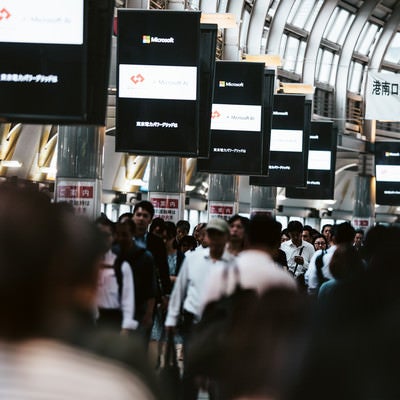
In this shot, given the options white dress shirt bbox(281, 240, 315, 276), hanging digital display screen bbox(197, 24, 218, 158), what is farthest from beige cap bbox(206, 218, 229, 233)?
hanging digital display screen bbox(197, 24, 218, 158)

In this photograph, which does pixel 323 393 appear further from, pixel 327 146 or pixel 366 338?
pixel 327 146

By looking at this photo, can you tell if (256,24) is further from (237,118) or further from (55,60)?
(55,60)

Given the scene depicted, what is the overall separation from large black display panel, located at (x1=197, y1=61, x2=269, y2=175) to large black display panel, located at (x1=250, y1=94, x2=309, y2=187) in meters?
5.27

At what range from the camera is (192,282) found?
Result: 29.4 feet

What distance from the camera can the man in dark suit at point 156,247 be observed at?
Answer: 38.9 feet

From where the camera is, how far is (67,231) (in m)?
2.21

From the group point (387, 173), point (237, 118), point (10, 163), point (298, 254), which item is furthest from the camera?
point (387, 173)

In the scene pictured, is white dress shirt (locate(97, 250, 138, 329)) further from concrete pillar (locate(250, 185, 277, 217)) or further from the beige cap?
concrete pillar (locate(250, 185, 277, 217))

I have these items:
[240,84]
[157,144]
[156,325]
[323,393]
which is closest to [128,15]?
[157,144]

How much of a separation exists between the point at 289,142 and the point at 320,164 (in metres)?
4.72

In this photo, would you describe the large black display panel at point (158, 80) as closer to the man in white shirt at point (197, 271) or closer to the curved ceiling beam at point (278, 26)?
the man in white shirt at point (197, 271)

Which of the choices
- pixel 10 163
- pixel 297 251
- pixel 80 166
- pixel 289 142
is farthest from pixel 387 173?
pixel 80 166

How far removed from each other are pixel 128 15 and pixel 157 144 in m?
1.95

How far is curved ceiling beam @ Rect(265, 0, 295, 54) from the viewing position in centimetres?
4732
